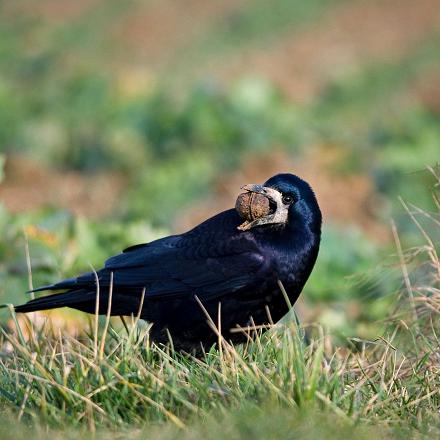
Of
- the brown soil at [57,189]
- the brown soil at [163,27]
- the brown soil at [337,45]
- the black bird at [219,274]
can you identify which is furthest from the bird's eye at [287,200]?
the brown soil at [163,27]

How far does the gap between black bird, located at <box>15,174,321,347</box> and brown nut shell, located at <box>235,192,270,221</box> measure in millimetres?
27

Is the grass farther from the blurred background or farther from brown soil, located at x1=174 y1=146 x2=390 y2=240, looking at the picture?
brown soil, located at x1=174 y1=146 x2=390 y2=240

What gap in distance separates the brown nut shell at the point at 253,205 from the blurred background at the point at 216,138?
0.66 m

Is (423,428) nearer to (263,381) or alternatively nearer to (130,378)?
(263,381)

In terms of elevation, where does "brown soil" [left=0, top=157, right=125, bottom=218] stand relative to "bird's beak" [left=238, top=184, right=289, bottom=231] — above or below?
above

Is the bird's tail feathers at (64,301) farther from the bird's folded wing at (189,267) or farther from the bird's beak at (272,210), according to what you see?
the bird's beak at (272,210)

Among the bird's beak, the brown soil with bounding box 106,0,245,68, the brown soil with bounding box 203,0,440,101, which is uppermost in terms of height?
the brown soil with bounding box 106,0,245,68

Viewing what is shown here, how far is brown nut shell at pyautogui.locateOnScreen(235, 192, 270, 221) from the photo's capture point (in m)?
4.41

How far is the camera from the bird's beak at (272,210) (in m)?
4.45

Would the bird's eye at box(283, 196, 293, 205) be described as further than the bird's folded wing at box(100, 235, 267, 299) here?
Yes

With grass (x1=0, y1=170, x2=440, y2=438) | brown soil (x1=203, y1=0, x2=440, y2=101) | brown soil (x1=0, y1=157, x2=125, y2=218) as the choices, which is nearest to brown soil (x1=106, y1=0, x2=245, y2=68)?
brown soil (x1=203, y1=0, x2=440, y2=101)

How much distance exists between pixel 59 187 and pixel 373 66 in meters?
7.40

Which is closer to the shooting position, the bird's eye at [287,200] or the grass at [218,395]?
the grass at [218,395]

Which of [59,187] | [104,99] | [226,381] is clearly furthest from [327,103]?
[226,381]
